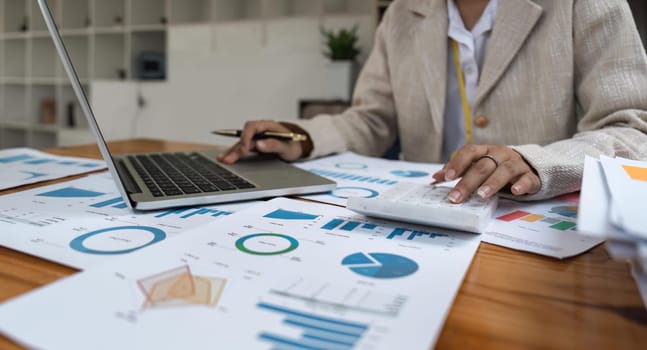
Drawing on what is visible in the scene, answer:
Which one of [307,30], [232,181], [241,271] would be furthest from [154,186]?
[307,30]

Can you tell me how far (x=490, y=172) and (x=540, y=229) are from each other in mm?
90

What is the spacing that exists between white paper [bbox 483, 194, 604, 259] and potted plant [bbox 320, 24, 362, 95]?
211cm

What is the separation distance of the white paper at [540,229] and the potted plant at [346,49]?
2111 mm

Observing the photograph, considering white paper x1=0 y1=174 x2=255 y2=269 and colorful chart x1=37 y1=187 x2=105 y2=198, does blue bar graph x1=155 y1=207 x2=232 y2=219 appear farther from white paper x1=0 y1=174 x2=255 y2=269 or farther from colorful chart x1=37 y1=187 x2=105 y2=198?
colorful chart x1=37 y1=187 x2=105 y2=198

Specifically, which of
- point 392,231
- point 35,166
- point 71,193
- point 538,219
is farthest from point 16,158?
point 538,219

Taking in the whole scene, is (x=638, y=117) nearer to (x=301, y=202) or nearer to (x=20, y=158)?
(x=301, y=202)

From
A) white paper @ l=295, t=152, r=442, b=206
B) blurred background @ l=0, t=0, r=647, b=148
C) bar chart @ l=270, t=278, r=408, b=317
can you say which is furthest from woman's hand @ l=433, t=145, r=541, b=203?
blurred background @ l=0, t=0, r=647, b=148

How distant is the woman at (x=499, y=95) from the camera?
0.60 m

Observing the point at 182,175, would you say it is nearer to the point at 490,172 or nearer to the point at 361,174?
the point at 361,174

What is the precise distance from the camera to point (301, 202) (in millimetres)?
553

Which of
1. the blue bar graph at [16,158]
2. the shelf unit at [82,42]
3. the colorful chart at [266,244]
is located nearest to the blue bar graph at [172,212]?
the colorful chart at [266,244]

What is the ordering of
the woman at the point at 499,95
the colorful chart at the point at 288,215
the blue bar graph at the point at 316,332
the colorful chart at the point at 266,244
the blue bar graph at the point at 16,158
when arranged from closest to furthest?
the blue bar graph at the point at 316,332 < the colorful chart at the point at 266,244 < the colorful chart at the point at 288,215 < the woman at the point at 499,95 < the blue bar graph at the point at 16,158

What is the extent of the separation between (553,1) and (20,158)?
39.6 inches

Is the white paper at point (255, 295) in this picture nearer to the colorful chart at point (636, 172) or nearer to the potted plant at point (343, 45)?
the colorful chart at point (636, 172)
